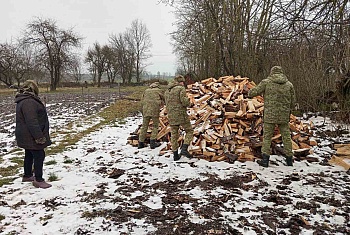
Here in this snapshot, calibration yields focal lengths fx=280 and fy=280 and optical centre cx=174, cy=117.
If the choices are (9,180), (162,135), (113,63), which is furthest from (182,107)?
(113,63)

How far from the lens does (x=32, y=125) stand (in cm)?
454

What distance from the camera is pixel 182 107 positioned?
242 inches

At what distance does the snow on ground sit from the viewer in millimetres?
3504

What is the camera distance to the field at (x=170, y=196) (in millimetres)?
3514

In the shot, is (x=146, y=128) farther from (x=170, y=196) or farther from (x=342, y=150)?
(x=342, y=150)

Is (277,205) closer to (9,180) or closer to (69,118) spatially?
(9,180)

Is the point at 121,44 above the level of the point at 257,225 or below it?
above

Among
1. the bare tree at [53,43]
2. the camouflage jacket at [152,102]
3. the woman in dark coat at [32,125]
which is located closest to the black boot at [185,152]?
the camouflage jacket at [152,102]

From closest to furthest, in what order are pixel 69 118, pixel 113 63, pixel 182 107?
1. pixel 182 107
2. pixel 69 118
3. pixel 113 63

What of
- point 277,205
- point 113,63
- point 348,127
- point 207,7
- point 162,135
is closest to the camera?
point 277,205

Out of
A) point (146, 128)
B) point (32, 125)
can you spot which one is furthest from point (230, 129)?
point (32, 125)

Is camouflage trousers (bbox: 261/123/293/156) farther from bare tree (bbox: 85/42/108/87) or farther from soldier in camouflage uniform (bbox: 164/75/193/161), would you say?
bare tree (bbox: 85/42/108/87)

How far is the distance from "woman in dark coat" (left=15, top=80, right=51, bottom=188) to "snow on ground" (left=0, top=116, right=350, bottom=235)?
0.59 m

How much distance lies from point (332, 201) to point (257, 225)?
1.45m
